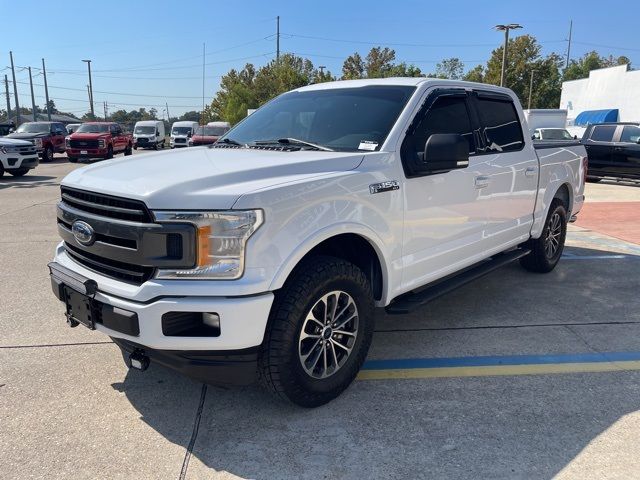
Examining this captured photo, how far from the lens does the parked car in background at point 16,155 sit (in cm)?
1574

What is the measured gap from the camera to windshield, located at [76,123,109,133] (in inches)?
997

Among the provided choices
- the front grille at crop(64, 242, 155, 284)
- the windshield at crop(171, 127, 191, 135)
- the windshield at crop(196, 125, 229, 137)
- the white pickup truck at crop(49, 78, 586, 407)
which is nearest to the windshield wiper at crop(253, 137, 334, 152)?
the white pickup truck at crop(49, 78, 586, 407)

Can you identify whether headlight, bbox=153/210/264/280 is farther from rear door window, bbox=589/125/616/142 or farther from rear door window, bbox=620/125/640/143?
rear door window, bbox=589/125/616/142

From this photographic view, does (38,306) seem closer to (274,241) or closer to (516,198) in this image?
(274,241)

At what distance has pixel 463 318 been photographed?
15.8ft

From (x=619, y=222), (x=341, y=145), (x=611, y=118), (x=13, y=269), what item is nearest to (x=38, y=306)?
(x=13, y=269)

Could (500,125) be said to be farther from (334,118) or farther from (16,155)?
(16,155)

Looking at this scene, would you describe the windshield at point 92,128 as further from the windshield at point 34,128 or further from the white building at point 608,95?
the white building at point 608,95

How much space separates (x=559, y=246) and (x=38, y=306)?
226 inches

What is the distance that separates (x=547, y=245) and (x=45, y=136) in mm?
25828

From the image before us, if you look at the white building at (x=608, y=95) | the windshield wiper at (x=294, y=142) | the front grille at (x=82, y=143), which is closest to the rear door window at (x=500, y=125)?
the windshield wiper at (x=294, y=142)

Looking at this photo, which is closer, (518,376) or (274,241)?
(274,241)

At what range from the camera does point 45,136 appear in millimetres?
25719

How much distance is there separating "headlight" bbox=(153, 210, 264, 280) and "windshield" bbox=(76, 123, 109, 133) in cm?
2544
